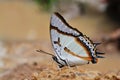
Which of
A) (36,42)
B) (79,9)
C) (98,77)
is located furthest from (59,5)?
(98,77)

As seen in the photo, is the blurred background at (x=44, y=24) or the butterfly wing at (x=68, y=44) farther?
the blurred background at (x=44, y=24)

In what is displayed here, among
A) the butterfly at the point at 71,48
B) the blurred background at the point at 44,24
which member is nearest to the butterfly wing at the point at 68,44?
the butterfly at the point at 71,48

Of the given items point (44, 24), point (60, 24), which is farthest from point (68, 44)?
point (44, 24)

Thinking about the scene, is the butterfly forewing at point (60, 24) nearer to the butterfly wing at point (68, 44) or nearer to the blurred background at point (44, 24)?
the butterfly wing at point (68, 44)

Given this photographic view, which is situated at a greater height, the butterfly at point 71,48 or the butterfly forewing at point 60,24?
the butterfly forewing at point 60,24

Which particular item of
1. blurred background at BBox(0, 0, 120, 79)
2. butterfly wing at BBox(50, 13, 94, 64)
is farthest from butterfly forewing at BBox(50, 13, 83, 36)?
blurred background at BBox(0, 0, 120, 79)

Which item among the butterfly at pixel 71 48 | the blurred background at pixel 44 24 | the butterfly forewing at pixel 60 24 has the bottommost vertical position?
the butterfly at pixel 71 48

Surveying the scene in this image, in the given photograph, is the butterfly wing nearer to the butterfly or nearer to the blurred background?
the butterfly
